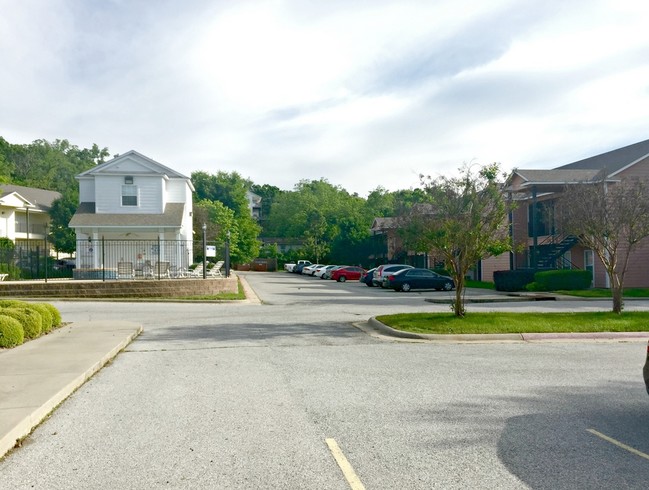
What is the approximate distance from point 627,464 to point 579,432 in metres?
0.98

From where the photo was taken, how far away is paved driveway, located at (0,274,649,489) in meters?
5.02

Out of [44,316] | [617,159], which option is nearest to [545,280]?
[617,159]

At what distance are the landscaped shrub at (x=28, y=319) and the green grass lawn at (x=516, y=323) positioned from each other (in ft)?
26.6

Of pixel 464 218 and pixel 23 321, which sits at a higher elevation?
pixel 464 218

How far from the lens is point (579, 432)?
20.5 ft

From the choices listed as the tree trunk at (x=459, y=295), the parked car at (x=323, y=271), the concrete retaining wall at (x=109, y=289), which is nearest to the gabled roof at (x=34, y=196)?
the parked car at (x=323, y=271)

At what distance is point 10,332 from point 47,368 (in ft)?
9.34

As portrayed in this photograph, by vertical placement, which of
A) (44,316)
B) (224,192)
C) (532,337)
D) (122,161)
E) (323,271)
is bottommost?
(532,337)

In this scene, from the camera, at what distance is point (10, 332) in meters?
11.6

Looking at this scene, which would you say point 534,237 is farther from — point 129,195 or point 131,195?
point 129,195

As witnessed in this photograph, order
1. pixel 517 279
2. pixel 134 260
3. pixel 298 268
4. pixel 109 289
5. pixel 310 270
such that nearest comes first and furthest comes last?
pixel 109 289
pixel 134 260
pixel 517 279
pixel 310 270
pixel 298 268

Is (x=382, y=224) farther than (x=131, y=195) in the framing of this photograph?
A: Yes

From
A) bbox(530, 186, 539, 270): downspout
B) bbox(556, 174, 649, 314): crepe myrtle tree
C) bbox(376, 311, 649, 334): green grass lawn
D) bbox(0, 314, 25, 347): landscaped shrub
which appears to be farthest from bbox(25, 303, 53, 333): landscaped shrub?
bbox(530, 186, 539, 270): downspout

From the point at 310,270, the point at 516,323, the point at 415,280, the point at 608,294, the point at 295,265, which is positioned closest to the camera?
the point at 516,323
